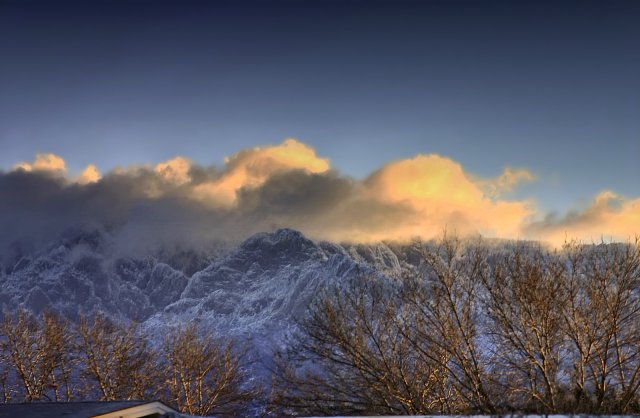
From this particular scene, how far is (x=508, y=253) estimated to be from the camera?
21.2 meters

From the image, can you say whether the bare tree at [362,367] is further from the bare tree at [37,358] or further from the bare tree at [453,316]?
the bare tree at [37,358]

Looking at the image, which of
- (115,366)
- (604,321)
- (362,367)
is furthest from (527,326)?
(115,366)

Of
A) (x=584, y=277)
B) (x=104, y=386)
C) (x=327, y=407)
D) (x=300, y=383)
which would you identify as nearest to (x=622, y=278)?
(x=584, y=277)

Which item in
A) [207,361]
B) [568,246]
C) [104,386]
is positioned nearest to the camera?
[568,246]

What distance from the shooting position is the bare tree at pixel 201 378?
3672cm

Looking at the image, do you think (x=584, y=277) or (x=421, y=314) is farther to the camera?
(x=421, y=314)

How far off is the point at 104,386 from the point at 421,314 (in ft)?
76.6

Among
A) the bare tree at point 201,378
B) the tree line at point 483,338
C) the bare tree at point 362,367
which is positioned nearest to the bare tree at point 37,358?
the bare tree at point 201,378

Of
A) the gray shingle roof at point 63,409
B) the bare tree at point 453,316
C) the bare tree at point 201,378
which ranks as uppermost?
the bare tree at point 453,316

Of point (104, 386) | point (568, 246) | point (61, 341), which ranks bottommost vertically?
point (104, 386)

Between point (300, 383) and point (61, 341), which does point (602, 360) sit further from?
point (61, 341)

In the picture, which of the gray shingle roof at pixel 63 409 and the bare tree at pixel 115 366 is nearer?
the gray shingle roof at pixel 63 409

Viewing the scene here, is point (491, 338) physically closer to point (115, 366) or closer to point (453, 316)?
point (453, 316)

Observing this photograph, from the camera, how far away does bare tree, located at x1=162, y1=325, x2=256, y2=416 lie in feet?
120
